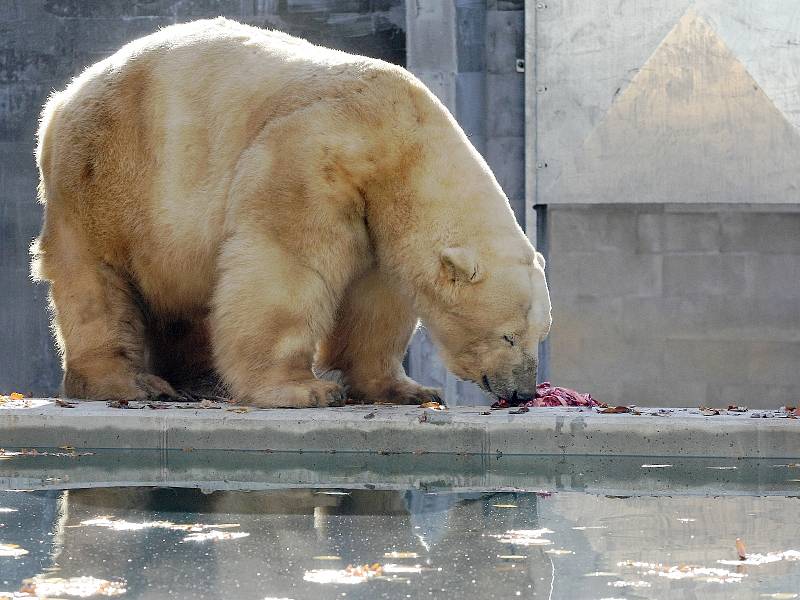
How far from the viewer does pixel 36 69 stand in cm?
1205

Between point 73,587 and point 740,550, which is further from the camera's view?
point 740,550

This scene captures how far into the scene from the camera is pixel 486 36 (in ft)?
36.8

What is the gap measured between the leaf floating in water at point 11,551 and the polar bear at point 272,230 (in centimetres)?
264

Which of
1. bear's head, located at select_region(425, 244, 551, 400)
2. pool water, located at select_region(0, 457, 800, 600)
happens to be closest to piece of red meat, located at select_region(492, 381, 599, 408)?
bear's head, located at select_region(425, 244, 551, 400)

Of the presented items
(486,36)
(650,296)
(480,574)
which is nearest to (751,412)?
(480,574)

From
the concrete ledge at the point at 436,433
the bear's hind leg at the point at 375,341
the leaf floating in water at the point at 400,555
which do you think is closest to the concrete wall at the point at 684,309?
the bear's hind leg at the point at 375,341

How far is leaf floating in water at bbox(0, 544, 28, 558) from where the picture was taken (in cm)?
372

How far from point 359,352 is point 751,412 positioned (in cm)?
198

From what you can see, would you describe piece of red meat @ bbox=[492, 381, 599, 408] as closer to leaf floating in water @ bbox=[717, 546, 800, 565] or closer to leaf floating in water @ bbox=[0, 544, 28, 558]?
leaf floating in water @ bbox=[717, 546, 800, 565]

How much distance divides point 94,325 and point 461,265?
2.00 metres

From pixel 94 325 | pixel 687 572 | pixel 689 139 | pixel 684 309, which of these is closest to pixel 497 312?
pixel 94 325

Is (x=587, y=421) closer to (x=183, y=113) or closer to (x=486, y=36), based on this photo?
(x=183, y=113)

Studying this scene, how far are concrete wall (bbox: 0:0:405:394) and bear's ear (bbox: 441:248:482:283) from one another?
5.55 m

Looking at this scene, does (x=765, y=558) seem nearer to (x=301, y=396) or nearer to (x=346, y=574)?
Answer: (x=346, y=574)
